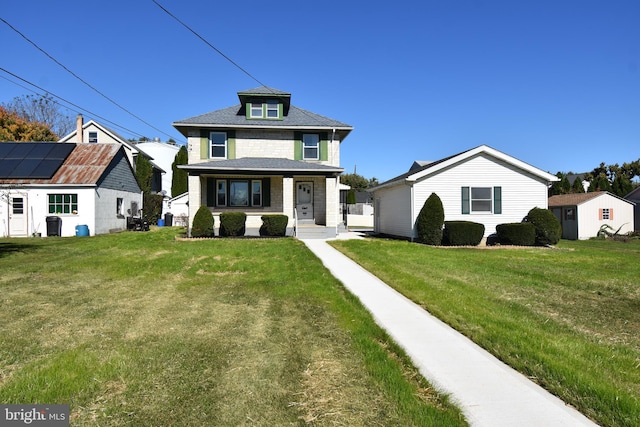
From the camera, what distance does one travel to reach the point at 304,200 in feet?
63.2

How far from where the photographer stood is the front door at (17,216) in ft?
62.4

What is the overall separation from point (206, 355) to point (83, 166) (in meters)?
21.4

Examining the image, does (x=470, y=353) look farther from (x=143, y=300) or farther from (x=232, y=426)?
(x=143, y=300)

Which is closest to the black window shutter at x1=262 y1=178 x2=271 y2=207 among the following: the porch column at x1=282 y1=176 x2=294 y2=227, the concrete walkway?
the porch column at x1=282 y1=176 x2=294 y2=227

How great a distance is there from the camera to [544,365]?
3586mm

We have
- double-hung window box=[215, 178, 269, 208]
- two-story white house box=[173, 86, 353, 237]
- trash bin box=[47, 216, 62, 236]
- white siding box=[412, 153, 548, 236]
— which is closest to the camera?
white siding box=[412, 153, 548, 236]

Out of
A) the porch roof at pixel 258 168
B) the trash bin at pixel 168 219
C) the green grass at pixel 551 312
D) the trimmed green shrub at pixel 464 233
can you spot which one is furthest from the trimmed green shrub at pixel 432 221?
the trash bin at pixel 168 219

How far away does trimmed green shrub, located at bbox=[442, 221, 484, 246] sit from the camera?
15.5 meters

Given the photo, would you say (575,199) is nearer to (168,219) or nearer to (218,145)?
(218,145)

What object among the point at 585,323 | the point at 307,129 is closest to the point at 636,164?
the point at 307,129

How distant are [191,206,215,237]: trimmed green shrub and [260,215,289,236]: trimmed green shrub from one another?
2456mm

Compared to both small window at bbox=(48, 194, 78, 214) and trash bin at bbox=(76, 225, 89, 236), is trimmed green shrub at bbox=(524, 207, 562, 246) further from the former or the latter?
small window at bbox=(48, 194, 78, 214)

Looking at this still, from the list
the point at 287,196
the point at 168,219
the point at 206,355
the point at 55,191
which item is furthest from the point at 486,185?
the point at 168,219

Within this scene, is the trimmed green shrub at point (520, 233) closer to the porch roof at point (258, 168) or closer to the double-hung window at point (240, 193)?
the porch roof at point (258, 168)
